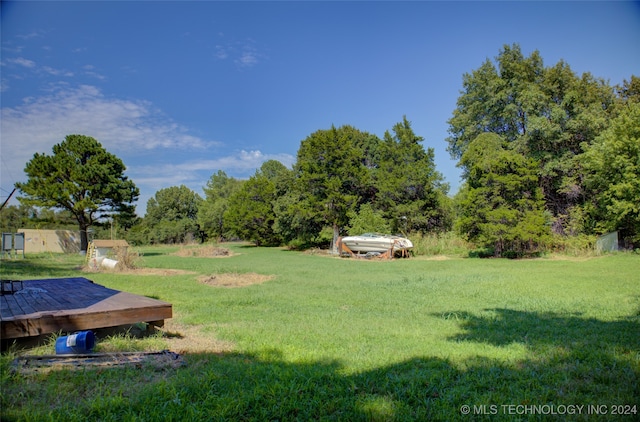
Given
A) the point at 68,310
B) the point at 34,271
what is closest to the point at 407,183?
the point at 34,271

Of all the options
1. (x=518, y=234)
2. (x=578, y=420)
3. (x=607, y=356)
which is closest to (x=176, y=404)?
(x=578, y=420)

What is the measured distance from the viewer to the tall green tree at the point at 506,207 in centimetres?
1891

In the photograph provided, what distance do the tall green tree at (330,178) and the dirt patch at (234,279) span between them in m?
15.2

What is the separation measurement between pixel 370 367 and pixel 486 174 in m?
19.4

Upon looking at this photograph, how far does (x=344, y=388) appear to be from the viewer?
307 cm

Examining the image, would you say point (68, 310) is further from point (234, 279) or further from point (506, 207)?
point (506, 207)

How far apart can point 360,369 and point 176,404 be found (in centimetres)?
165

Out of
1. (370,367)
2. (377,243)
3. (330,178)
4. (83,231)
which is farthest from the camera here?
(330,178)

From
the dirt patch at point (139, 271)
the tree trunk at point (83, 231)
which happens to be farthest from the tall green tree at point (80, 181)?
the dirt patch at point (139, 271)

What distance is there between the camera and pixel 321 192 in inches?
1098

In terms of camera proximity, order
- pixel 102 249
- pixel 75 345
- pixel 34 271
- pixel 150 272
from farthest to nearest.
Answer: pixel 102 249 < pixel 150 272 < pixel 34 271 < pixel 75 345

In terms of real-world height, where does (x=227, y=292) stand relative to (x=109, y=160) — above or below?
below

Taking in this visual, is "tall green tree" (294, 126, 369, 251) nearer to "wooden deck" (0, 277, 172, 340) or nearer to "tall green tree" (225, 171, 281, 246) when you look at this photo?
"tall green tree" (225, 171, 281, 246)

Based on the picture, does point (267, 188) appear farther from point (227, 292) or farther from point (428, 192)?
point (227, 292)
